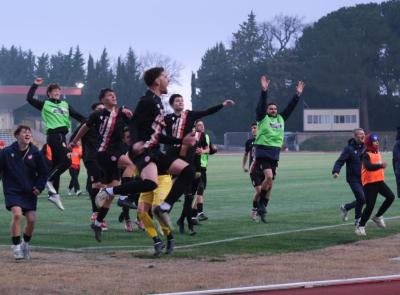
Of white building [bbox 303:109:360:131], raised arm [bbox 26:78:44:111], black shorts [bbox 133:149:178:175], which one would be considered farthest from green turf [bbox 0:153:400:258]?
white building [bbox 303:109:360:131]

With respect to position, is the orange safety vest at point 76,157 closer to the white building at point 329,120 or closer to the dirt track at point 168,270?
the dirt track at point 168,270

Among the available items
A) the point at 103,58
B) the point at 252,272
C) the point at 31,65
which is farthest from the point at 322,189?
the point at 31,65

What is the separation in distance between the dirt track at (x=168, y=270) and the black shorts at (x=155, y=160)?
1147 millimetres

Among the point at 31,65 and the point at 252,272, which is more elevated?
the point at 31,65

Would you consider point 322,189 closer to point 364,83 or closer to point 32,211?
point 32,211

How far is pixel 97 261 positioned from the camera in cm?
1038

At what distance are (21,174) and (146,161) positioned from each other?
153 centimetres

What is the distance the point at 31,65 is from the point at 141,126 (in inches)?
5537

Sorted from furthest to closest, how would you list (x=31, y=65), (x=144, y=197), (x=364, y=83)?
(x=31, y=65)
(x=364, y=83)
(x=144, y=197)

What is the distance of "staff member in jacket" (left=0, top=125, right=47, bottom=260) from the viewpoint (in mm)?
10688

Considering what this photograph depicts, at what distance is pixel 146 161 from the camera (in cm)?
1076

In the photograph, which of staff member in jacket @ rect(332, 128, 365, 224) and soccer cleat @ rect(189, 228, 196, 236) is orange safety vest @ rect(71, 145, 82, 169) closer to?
soccer cleat @ rect(189, 228, 196, 236)

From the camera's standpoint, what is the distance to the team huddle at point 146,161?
1073cm

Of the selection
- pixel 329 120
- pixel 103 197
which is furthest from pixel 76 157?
pixel 329 120
